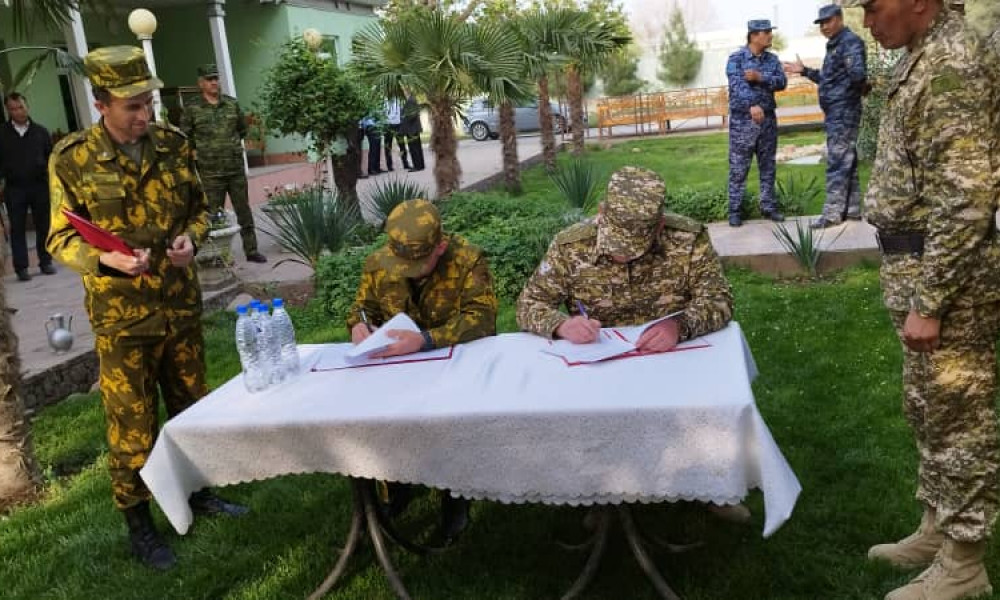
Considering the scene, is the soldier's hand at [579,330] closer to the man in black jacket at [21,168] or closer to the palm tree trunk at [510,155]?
the man in black jacket at [21,168]

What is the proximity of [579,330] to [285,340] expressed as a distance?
98 cm

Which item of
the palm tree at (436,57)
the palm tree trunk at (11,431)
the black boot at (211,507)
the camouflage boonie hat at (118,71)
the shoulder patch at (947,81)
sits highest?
the palm tree at (436,57)

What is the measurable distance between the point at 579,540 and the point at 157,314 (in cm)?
180

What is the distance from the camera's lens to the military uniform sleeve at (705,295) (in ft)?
9.00

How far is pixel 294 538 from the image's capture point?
335 centimetres

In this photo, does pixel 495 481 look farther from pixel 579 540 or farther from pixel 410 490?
pixel 410 490

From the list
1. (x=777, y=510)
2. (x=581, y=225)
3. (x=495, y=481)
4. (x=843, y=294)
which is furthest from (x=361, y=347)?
(x=843, y=294)

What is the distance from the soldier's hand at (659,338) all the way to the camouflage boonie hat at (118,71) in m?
1.95

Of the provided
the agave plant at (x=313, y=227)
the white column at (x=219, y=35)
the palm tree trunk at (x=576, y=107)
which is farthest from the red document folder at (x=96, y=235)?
the palm tree trunk at (x=576, y=107)

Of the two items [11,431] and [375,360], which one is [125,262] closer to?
[375,360]

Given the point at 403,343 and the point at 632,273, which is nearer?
the point at 403,343

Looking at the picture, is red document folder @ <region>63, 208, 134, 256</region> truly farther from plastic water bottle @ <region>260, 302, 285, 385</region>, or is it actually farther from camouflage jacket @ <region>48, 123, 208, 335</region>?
plastic water bottle @ <region>260, 302, 285, 385</region>

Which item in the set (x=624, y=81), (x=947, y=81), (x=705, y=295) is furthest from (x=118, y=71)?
(x=624, y=81)

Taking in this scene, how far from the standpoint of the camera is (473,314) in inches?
119
